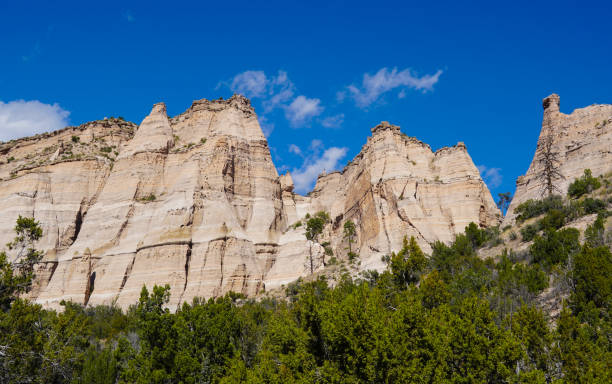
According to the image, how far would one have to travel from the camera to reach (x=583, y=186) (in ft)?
147

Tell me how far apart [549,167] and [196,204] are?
125 ft

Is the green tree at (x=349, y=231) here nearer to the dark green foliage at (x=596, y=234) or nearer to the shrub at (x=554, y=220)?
the shrub at (x=554, y=220)

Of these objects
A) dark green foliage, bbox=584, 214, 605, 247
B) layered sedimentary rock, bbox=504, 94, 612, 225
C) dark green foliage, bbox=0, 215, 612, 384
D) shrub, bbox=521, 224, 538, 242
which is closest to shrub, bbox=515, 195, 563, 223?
layered sedimentary rock, bbox=504, 94, 612, 225

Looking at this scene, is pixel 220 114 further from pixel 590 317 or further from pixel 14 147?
pixel 590 317

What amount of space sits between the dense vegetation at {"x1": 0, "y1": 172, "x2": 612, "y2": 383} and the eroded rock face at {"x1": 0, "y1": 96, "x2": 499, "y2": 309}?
16.0 metres

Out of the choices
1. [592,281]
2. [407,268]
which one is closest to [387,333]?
[592,281]

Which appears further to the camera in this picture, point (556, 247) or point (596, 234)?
point (556, 247)

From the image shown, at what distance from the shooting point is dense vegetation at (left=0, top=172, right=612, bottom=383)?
1645 cm

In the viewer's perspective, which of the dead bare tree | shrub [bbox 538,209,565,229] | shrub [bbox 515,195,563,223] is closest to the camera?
shrub [bbox 538,209,565,229]

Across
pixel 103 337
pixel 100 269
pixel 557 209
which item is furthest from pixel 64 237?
pixel 557 209

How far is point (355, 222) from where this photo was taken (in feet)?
217

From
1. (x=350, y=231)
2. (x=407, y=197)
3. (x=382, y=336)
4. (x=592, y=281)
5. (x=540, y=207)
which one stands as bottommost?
(x=382, y=336)

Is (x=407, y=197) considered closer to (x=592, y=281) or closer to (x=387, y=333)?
(x=592, y=281)

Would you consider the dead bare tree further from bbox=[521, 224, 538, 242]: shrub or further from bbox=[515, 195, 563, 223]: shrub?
bbox=[521, 224, 538, 242]: shrub
